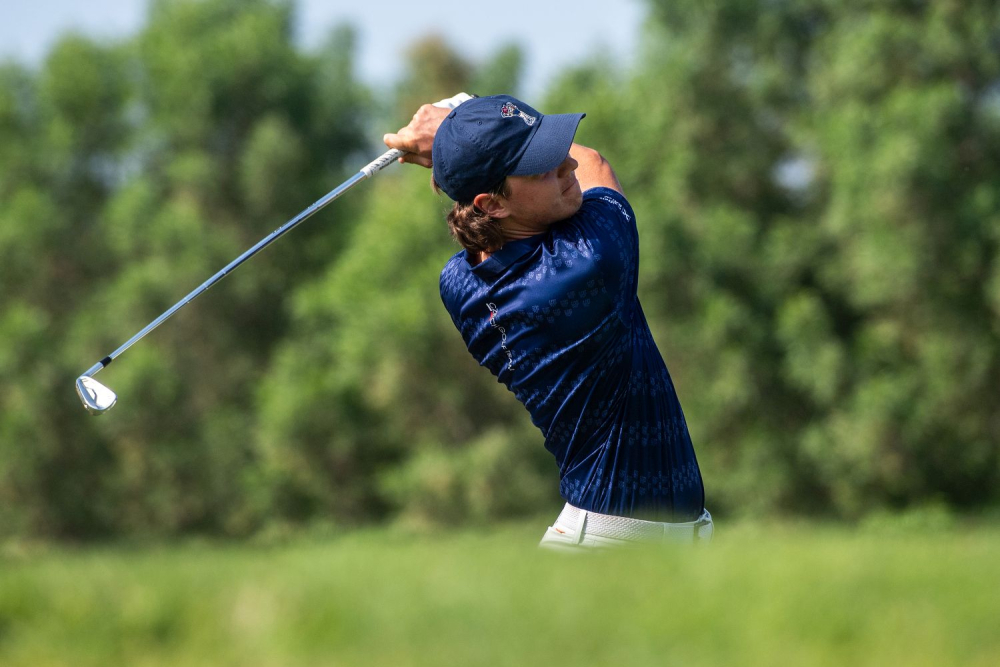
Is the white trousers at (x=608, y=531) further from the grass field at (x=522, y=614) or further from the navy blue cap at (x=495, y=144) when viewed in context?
the navy blue cap at (x=495, y=144)

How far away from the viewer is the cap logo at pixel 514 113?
3.53m

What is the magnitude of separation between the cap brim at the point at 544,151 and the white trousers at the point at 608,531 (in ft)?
3.69

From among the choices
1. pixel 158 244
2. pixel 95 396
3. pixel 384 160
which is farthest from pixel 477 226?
pixel 158 244

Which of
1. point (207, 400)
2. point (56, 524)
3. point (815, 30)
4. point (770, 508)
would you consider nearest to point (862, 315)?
point (770, 508)

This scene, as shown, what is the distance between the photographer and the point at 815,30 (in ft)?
83.0

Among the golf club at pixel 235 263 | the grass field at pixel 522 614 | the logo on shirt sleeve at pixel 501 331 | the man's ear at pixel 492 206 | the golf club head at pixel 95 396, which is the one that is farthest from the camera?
the golf club head at pixel 95 396

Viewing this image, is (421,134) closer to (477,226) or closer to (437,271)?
(477,226)

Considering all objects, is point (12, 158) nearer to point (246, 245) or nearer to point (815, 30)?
point (246, 245)

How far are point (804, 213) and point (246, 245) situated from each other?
1486 centimetres

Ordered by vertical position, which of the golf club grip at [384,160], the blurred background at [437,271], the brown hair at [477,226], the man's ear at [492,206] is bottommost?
the brown hair at [477,226]

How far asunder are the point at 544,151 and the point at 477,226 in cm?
31

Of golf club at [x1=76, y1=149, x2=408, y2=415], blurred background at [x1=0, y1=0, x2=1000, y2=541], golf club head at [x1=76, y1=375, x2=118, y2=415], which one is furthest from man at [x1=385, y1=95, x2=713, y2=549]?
blurred background at [x1=0, y1=0, x2=1000, y2=541]

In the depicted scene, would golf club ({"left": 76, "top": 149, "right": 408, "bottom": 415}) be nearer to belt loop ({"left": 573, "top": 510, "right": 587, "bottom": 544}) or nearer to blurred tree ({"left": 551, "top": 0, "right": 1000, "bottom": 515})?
belt loop ({"left": 573, "top": 510, "right": 587, "bottom": 544})

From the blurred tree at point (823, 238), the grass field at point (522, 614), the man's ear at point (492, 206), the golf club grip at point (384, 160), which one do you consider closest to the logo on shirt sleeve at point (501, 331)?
the man's ear at point (492, 206)
